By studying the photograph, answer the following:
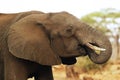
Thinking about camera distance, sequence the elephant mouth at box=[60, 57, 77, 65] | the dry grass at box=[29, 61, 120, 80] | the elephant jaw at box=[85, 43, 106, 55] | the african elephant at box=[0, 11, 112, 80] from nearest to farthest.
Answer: the elephant jaw at box=[85, 43, 106, 55]
the african elephant at box=[0, 11, 112, 80]
the elephant mouth at box=[60, 57, 77, 65]
the dry grass at box=[29, 61, 120, 80]

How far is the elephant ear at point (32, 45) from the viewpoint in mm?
6395

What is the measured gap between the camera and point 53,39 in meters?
6.43

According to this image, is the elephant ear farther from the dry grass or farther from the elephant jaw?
the dry grass

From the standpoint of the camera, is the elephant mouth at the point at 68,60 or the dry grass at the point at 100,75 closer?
Answer: the elephant mouth at the point at 68,60

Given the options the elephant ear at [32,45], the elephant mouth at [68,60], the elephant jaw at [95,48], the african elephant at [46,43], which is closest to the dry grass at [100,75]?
the elephant mouth at [68,60]

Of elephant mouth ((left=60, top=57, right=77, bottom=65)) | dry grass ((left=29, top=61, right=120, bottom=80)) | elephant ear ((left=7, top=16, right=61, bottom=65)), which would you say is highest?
elephant ear ((left=7, top=16, right=61, bottom=65))

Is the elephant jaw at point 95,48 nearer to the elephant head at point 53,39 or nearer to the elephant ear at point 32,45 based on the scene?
the elephant head at point 53,39

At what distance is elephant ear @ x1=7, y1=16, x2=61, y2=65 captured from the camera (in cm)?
639

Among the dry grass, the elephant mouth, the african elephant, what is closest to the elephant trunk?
the african elephant

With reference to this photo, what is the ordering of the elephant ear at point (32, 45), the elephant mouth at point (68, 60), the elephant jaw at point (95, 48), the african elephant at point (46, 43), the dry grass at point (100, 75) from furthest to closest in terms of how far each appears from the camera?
the dry grass at point (100, 75)
the elephant mouth at point (68, 60)
the elephant ear at point (32, 45)
the african elephant at point (46, 43)
the elephant jaw at point (95, 48)

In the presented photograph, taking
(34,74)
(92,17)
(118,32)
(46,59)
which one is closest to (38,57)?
(46,59)

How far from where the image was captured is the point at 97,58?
614 centimetres

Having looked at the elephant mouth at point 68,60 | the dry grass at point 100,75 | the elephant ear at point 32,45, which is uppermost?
the elephant ear at point 32,45

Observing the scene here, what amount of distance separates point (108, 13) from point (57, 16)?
2340 cm
